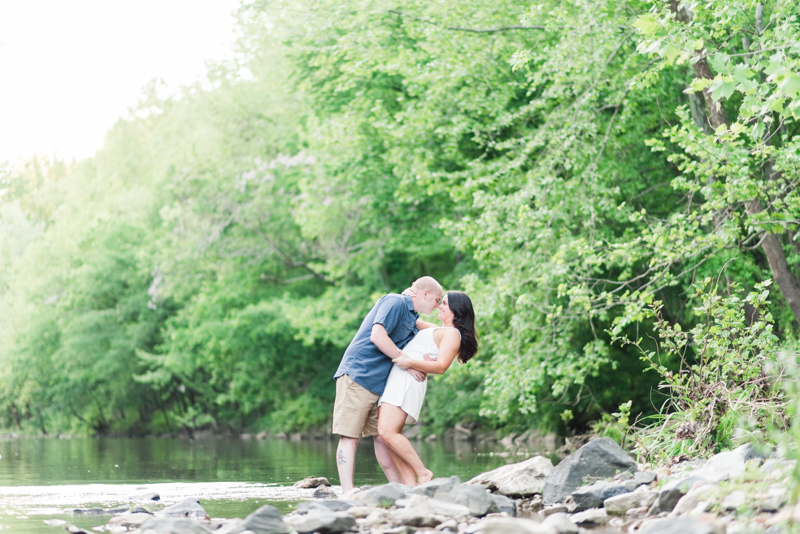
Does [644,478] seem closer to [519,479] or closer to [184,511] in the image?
[519,479]

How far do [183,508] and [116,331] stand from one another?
34.0 metres

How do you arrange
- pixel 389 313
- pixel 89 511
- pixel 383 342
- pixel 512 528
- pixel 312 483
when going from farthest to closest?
pixel 312 483
pixel 389 313
pixel 383 342
pixel 89 511
pixel 512 528

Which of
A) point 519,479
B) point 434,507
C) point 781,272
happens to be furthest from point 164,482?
point 781,272

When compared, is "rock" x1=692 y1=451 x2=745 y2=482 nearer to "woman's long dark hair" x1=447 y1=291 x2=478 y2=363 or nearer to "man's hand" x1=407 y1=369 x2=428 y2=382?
"woman's long dark hair" x1=447 y1=291 x2=478 y2=363

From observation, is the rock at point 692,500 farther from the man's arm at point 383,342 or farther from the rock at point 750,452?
the man's arm at point 383,342

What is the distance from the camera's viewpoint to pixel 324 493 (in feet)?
28.5

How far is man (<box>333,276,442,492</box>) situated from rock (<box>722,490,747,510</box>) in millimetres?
3166

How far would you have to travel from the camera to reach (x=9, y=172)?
76.7 ft

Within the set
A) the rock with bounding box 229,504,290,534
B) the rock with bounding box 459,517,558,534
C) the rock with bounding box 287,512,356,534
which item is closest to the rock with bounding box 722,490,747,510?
the rock with bounding box 459,517,558,534

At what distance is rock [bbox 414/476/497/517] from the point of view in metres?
6.61

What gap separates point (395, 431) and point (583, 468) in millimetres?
1605

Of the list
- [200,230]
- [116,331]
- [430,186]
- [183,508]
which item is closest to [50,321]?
[116,331]

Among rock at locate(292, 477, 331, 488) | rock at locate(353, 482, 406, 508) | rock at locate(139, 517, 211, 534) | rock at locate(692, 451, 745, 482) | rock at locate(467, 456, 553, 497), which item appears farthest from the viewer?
rock at locate(292, 477, 331, 488)

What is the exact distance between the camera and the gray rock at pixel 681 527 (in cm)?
464
